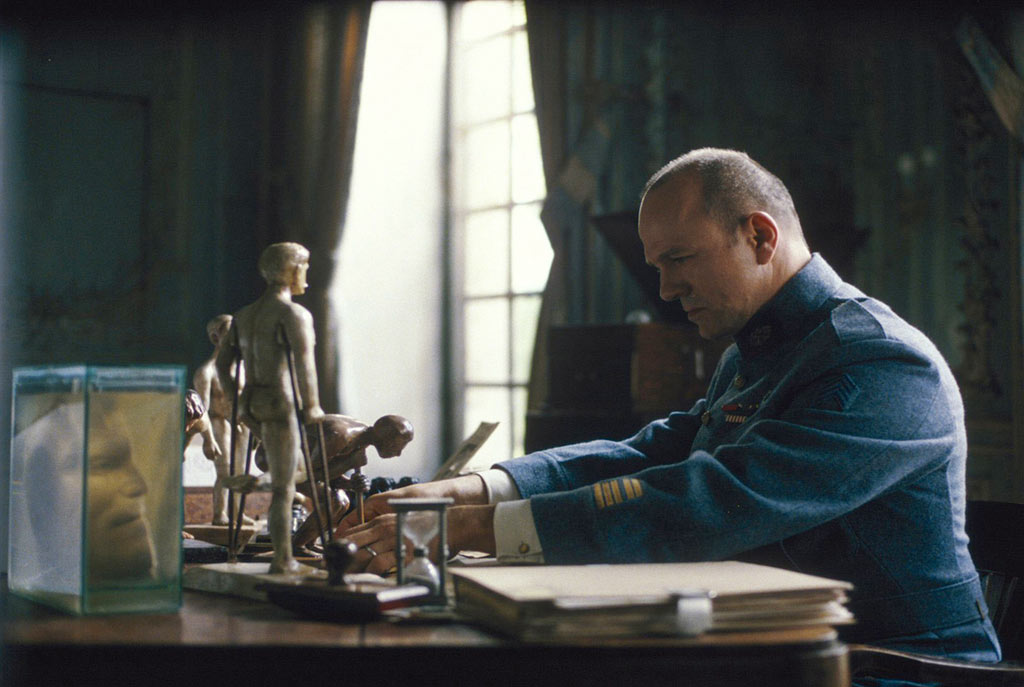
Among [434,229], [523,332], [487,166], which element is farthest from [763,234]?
[434,229]

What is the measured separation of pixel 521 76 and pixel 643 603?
15.0 feet

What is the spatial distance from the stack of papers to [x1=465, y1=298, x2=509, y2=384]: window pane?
14.1 feet

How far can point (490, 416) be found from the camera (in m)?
5.30

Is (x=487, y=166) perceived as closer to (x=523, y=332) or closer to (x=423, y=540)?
(x=523, y=332)

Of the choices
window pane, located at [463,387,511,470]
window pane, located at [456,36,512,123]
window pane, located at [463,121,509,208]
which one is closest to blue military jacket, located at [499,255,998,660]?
window pane, located at [463,387,511,470]

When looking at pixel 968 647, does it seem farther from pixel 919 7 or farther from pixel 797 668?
pixel 919 7

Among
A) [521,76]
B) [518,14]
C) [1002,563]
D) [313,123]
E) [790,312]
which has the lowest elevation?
[1002,563]

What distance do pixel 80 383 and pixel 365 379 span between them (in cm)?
445

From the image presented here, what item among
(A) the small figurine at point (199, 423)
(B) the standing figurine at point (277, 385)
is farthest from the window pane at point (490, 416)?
(B) the standing figurine at point (277, 385)

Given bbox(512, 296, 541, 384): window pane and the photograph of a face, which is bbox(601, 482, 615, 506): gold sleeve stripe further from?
bbox(512, 296, 541, 384): window pane

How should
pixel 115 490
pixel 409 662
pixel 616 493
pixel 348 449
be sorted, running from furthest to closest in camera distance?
pixel 348 449, pixel 616 493, pixel 115 490, pixel 409 662

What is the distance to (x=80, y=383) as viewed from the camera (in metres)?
0.94

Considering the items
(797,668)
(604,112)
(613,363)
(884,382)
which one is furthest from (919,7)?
(797,668)

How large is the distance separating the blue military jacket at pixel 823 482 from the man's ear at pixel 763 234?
55 mm
